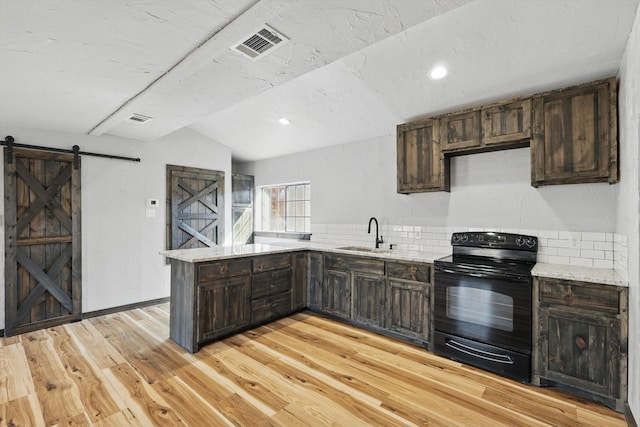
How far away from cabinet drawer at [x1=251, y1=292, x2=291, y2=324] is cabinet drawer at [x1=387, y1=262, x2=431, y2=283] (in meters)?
1.38

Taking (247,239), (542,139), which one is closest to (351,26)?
(542,139)

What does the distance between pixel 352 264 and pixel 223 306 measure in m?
1.50

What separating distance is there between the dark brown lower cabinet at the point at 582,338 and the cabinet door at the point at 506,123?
130 cm

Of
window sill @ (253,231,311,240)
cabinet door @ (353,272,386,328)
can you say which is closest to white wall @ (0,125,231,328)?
window sill @ (253,231,311,240)

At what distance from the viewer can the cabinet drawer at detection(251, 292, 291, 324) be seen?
3.52m

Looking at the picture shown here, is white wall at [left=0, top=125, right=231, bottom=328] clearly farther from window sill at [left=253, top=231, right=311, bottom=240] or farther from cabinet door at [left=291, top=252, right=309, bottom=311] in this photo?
cabinet door at [left=291, top=252, right=309, bottom=311]

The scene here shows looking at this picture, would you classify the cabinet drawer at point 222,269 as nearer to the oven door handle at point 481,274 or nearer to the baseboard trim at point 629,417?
the oven door handle at point 481,274

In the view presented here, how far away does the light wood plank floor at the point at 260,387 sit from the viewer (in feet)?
6.69

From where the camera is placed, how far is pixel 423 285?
306cm

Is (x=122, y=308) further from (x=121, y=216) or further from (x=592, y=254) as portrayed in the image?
(x=592, y=254)

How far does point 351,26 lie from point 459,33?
3.46ft

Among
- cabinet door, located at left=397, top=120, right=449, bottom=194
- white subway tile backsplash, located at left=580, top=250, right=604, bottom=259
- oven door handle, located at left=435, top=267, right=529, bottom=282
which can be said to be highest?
cabinet door, located at left=397, top=120, right=449, bottom=194

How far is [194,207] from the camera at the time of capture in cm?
507

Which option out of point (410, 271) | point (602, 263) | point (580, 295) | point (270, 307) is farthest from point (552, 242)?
point (270, 307)
